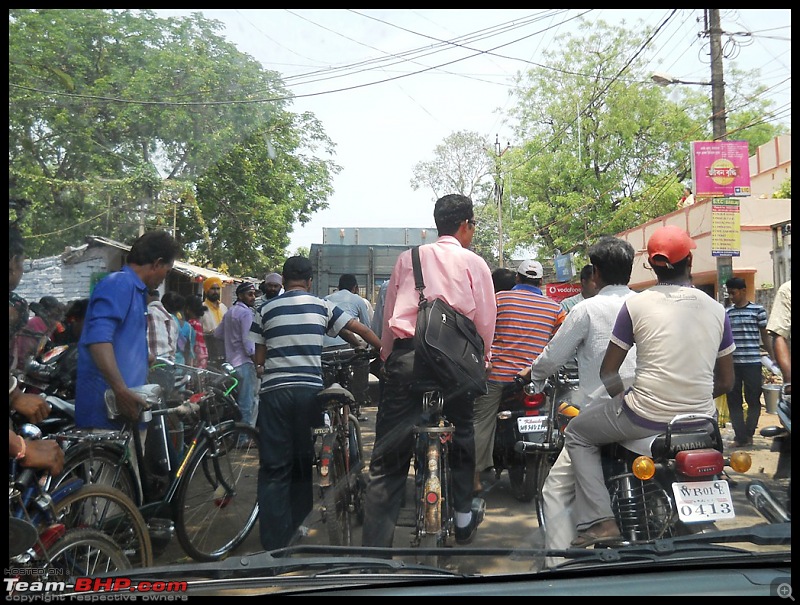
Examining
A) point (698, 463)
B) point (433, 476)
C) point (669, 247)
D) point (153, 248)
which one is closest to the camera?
point (698, 463)

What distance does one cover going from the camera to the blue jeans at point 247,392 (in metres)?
3.68

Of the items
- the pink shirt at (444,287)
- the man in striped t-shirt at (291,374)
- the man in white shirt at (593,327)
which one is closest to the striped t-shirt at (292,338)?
the man in striped t-shirt at (291,374)

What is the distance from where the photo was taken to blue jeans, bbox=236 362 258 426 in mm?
3684

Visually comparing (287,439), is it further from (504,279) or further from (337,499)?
(504,279)

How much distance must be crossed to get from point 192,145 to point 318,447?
157 centimetres

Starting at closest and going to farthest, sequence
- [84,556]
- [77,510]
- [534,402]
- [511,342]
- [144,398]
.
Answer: [84,556], [77,510], [144,398], [511,342], [534,402]

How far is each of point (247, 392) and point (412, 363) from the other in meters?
1.10

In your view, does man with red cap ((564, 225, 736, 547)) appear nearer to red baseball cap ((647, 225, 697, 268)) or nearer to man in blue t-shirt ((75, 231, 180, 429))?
red baseball cap ((647, 225, 697, 268))

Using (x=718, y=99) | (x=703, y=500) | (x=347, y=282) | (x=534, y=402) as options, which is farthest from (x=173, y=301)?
(x=718, y=99)

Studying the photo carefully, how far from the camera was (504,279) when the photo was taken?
5219 millimetres

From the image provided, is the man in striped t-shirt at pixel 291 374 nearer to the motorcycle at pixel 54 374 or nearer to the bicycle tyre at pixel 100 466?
the bicycle tyre at pixel 100 466

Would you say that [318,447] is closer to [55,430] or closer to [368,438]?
[368,438]

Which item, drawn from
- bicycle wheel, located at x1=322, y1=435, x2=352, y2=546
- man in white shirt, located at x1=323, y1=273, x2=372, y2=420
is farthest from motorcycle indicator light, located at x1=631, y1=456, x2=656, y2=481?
man in white shirt, located at x1=323, y1=273, x2=372, y2=420

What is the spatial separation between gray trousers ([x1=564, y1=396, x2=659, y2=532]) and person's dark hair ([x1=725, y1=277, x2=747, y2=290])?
1088mm
